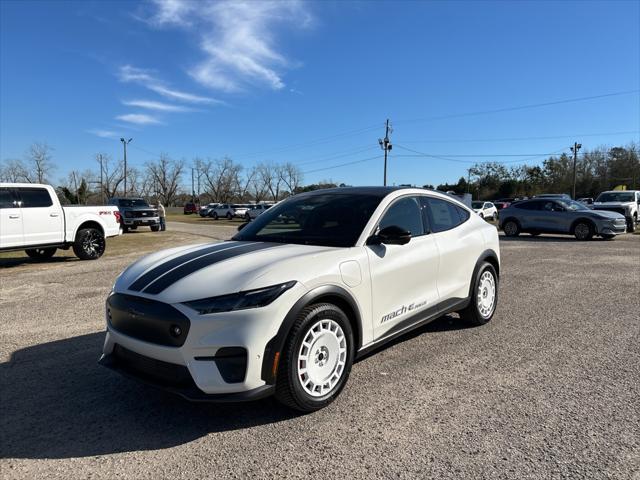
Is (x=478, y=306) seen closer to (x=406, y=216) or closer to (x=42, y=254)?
(x=406, y=216)

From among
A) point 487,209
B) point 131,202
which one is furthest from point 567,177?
point 131,202

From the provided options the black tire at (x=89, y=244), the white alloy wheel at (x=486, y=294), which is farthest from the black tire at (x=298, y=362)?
the black tire at (x=89, y=244)

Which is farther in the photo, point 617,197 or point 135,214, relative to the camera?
point 135,214

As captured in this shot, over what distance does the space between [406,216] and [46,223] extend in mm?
9955

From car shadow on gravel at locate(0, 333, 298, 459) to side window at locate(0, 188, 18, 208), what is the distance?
774 centimetres

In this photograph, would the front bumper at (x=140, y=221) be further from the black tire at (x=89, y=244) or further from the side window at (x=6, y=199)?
the side window at (x=6, y=199)

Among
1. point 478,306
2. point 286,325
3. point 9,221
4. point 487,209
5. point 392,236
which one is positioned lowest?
point 478,306

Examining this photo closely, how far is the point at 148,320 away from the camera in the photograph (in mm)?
2982

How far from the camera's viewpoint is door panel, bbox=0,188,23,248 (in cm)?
1017

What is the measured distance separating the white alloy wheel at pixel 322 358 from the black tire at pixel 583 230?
16.4 metres

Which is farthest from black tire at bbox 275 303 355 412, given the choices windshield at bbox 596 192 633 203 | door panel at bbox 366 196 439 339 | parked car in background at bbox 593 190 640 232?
windshield at bbox 596 192 633 203

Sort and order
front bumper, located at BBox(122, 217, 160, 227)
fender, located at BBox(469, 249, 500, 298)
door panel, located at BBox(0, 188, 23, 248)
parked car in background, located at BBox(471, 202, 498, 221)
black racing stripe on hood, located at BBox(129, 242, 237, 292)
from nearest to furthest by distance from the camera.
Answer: black racing stripe on hood, located at BBox(129, 242, 237, 292) < fender, located at BBox(469, 249, 500, 298) < door panel, located at BBox(0, 188, 23, 248) < front bumper, located at BBox(122, 217, 160, 227) < parked car in background, located at BBox(471, 202, 498, 221)

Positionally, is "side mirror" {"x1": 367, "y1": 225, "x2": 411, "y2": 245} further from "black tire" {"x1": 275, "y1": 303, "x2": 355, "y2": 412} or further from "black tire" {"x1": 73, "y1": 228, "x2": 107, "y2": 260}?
"black tire" {"x1": 73, "y1": 228, "x2": 107, "y2": 260}

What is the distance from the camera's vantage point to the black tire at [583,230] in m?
16.5
